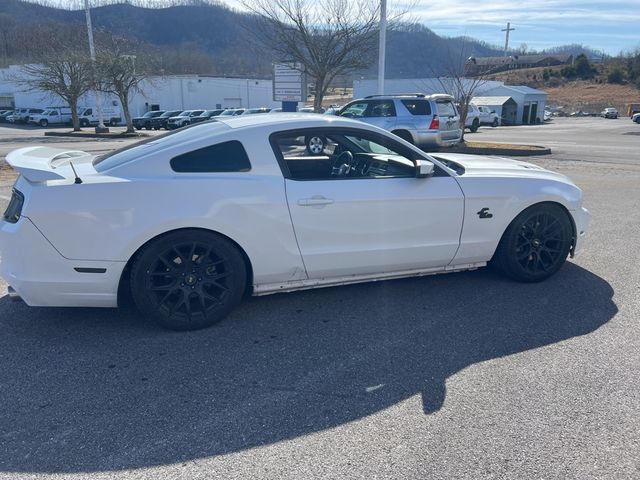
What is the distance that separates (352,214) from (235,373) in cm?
154

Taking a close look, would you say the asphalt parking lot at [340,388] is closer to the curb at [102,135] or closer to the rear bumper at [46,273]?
the rear bumper at [46,273]

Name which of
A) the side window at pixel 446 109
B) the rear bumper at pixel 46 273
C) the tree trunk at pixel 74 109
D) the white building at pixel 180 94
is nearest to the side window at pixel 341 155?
the rear bumper at pixel 46 273

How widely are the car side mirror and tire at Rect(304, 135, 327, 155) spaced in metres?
0.87

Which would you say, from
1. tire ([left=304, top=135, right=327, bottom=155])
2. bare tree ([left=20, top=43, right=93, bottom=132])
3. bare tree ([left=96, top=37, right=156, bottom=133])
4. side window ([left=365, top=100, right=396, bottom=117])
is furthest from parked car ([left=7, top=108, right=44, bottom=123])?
tire ([left=304, top=135, right=327, bottom=155])

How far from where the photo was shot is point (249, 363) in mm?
3391

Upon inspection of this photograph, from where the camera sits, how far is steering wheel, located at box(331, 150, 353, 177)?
4609mm

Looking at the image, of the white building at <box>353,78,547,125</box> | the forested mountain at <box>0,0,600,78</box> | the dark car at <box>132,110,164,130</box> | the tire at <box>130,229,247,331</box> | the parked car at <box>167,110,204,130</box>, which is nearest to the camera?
the tire at <box>130,229,247,331</box>

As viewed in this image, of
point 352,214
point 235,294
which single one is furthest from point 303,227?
point 235,294

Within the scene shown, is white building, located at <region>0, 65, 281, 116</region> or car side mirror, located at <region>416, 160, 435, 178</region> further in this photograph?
white building, located at <region>0, 65, 281, 116</region>

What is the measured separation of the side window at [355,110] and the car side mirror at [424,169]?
36.3ft

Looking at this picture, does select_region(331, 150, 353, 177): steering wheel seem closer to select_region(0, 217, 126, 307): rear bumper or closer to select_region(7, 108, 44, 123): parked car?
select_region(0, 217, 126, 307): rear bumper

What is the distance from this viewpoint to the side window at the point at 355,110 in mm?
14938

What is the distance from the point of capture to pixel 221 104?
61625 millimetres

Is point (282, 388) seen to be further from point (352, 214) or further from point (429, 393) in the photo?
point (352, 214)
